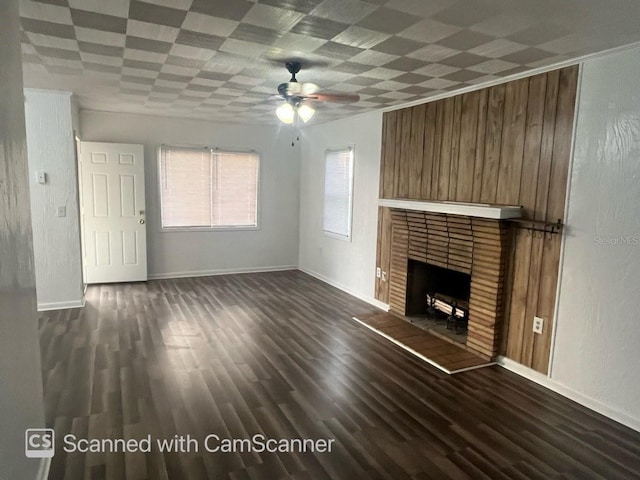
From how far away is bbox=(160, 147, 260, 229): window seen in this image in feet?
21.1

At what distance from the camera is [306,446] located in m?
2.44

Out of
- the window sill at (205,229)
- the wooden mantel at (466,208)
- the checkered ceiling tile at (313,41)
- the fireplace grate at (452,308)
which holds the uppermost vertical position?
the checkered ceiling tile at (313,41)

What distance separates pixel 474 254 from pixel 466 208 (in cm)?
47

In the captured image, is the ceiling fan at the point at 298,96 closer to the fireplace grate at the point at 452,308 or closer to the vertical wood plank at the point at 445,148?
the vertical wood plank at the point at 445,148

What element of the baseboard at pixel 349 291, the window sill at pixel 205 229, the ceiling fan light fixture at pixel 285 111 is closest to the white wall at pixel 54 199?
the window sill at pixel 205 229

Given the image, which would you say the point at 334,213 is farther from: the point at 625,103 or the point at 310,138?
the point at 625,103

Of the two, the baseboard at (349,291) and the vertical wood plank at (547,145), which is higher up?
the vertical wood plank at (547,145)

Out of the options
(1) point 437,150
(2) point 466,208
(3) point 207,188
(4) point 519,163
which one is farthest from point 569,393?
(3) point 207,188

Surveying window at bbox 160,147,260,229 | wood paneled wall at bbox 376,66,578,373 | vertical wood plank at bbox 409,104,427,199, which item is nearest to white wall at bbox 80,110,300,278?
window at bbox 160,147,260,229

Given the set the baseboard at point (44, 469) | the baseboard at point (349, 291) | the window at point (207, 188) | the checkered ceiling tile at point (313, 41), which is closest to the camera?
the baseboard at point (44, 469)

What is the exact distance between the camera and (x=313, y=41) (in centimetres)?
274

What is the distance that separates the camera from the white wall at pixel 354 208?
5.40 metres

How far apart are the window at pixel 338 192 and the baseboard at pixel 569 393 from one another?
2.93 metres

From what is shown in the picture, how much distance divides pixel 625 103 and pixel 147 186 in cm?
588
